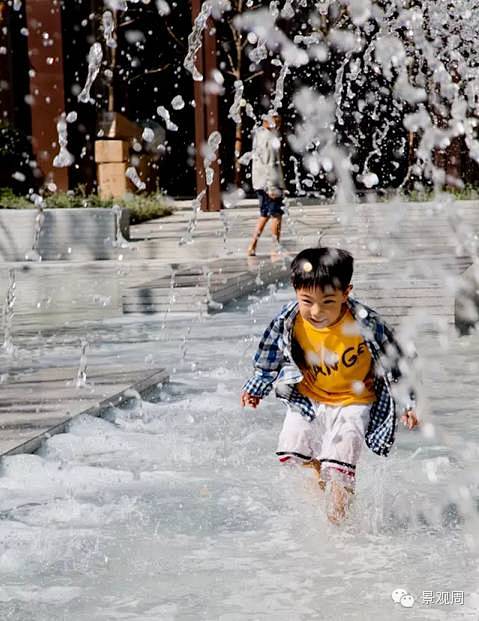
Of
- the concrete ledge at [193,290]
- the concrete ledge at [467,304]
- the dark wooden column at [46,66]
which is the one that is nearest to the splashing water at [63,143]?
the dark wooden column at [46,66]

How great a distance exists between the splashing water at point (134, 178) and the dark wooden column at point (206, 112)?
175 centimetres

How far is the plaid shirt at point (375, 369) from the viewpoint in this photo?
418 cm

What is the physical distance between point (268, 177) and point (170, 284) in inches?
132

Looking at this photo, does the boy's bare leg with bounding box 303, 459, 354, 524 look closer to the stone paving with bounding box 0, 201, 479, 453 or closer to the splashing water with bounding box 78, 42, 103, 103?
the stone paving with bounding box 0, 201, 479, 453

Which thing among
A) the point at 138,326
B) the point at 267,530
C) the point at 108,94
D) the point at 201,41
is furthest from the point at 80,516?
the point at 108,94

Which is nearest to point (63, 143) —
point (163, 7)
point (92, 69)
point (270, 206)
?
point (92, 69)

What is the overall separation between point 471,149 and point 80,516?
17.2 meters

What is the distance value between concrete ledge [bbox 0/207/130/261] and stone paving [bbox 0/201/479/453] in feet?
0.99

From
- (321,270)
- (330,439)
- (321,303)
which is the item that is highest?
(321,270)

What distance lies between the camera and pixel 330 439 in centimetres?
425

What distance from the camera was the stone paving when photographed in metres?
7.10

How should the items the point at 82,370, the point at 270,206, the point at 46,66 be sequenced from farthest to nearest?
the point at 46,66 < the point at 270,206 < the point at 82,370

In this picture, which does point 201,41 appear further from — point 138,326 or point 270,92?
point 138,326

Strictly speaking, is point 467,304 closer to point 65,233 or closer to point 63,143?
point 65,233
